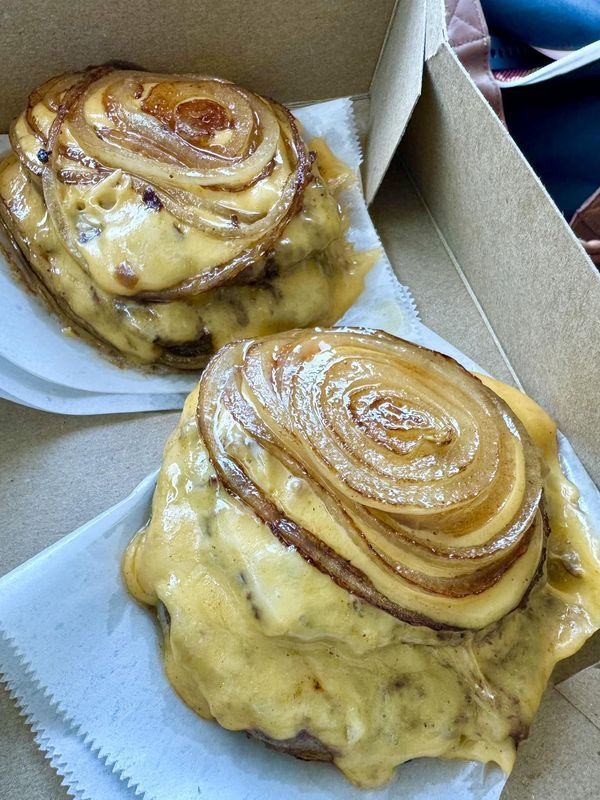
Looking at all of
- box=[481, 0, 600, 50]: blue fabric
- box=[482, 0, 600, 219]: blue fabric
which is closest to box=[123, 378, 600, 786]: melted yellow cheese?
box=[482, 0, 600, 219]: blue fabric

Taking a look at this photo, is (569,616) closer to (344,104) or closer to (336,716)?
(336,716)

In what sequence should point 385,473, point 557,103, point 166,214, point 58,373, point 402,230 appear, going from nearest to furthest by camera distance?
point 385,473 < point 166,214 < point 58,373 < point 557,103 < point 402,230

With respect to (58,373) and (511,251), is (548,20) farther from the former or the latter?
(58,373)

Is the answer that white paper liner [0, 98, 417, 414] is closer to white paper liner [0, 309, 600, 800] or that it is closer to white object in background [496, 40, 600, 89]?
A: white paper liner [0, 309, 600, 800]

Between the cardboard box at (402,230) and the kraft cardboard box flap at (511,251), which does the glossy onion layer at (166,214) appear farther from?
the kraft cardboard box flap at (511,251)

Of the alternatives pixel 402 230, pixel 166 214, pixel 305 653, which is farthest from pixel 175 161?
pixel 305 653

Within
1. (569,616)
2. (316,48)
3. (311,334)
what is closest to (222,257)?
(311,334)

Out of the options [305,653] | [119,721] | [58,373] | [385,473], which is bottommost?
[119,721]
